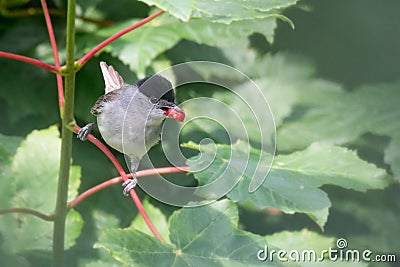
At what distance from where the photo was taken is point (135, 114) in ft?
3.57

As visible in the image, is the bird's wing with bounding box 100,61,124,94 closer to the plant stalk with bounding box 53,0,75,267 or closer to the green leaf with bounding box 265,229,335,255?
the plant stalk with bounding box 53,0,75,267

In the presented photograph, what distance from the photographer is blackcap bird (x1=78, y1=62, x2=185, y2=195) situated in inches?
40.1

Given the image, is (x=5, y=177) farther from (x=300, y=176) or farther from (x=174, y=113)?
(x=174, y=113)

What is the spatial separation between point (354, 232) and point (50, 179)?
3.57ft

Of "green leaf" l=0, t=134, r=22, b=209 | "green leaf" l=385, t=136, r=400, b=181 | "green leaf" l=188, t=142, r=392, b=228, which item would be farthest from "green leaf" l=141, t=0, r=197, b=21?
"green leaf" l=385, t=136, r=400, b=181

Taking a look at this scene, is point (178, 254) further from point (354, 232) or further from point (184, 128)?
point (354, 232)

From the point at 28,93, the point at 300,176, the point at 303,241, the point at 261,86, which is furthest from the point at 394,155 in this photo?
the point at 28,93

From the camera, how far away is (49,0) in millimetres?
2264

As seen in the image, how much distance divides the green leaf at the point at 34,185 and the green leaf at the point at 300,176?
1.49 ft

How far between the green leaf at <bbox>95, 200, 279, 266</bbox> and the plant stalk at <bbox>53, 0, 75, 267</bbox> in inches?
4.4

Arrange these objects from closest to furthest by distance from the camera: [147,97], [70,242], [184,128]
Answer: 1. [147,97]
2. [70,242]
3. [184,128]

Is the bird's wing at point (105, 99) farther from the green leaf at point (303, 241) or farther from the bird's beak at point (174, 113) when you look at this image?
the green leaf at point (303, 241)

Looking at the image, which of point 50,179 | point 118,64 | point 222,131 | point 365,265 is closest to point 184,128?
point 222,131

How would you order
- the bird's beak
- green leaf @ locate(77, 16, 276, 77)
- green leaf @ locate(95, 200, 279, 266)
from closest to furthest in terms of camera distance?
the bird's beak
green leaf @ locate(95, 200, 279, 266)
green leaf @ locate(77, 16, 276, 77)
